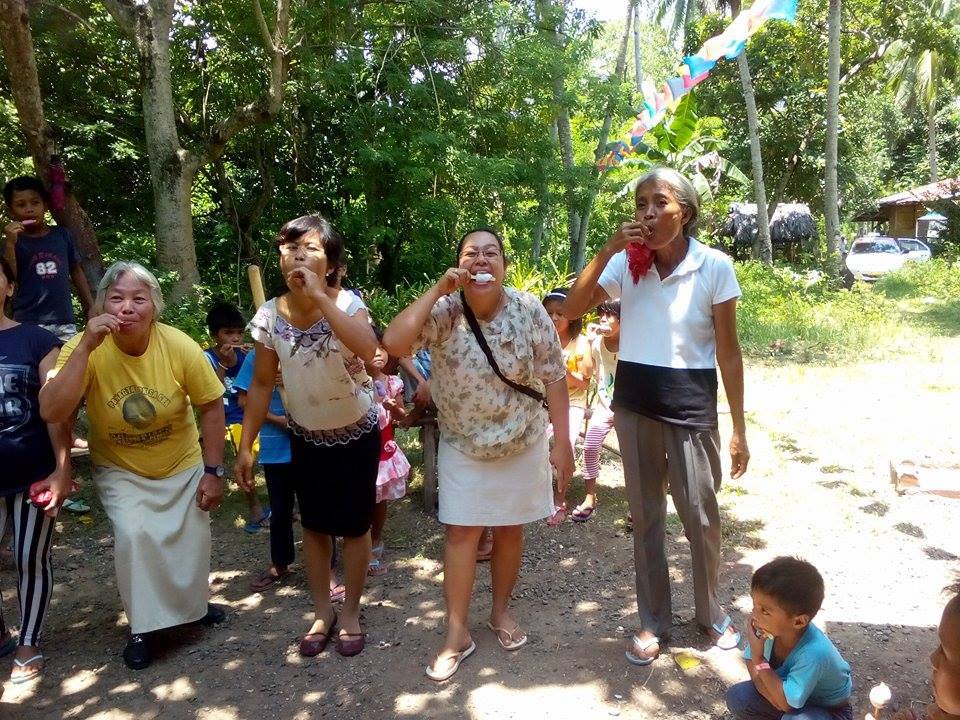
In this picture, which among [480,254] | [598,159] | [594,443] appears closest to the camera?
[480,254]

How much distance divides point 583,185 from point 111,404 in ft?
26.9

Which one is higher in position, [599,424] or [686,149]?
[686,149]

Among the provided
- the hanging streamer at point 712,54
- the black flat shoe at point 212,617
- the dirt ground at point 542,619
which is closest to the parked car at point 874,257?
the hanging streamer at point 712,54

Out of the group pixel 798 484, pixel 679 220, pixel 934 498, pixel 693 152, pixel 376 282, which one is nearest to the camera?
pixel 679 220

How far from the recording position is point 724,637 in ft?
10.5

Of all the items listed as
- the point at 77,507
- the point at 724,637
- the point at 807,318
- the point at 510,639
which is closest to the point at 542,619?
the point at 510,639

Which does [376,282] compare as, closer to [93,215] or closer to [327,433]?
[93,215]

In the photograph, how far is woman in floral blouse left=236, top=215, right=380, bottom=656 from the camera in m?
2.98

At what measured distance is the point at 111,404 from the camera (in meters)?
3.14

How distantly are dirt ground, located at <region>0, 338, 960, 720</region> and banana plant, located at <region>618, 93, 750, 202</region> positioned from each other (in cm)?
977

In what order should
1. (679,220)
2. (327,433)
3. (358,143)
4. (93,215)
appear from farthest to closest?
(93,215), (358,143), (327,433), (679,220)

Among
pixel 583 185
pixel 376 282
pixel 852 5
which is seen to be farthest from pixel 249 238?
pixel 852 5

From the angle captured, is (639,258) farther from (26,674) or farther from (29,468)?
(26,674)

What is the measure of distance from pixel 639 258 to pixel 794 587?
1315mm
